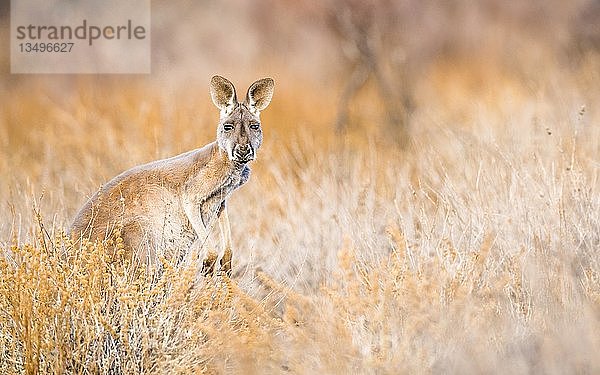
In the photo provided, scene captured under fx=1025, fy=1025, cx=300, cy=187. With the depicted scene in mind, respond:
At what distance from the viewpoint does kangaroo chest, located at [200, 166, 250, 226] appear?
15.8 ft

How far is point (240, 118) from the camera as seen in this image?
182 inches

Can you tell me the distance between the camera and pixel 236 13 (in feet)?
42.5

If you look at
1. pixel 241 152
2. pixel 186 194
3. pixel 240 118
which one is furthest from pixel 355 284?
pixel 186 194

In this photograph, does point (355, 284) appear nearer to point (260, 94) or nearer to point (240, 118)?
point (240, 118)

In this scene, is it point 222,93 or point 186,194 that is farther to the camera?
point 186,194

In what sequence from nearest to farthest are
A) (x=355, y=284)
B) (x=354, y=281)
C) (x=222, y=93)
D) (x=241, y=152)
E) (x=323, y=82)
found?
(x=355, y=284)
(x=354, y=281)
(x=241, y=152)
(x=222, y=93)
(x=323, y=82)

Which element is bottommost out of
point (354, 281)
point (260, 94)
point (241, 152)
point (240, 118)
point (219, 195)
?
point (354, 281)

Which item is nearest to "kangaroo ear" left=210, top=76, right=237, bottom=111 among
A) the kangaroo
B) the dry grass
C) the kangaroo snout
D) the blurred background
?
the kangaroo

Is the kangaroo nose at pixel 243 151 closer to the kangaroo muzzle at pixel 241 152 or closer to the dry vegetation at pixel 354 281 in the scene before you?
the kangaroo muzzle at pixel 241 152

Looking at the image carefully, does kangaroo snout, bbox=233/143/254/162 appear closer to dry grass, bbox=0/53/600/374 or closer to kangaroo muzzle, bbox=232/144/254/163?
kangaroo muzzle, bbox=232/144/254/163

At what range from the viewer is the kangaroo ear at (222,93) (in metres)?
4.69

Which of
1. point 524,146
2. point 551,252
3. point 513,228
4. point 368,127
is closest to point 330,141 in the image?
point 368,127

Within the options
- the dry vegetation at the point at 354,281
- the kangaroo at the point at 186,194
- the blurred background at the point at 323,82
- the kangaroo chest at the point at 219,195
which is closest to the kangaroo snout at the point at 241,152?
the kangaroo at the point at 186,194

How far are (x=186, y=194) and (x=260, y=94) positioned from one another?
0.59 meters
